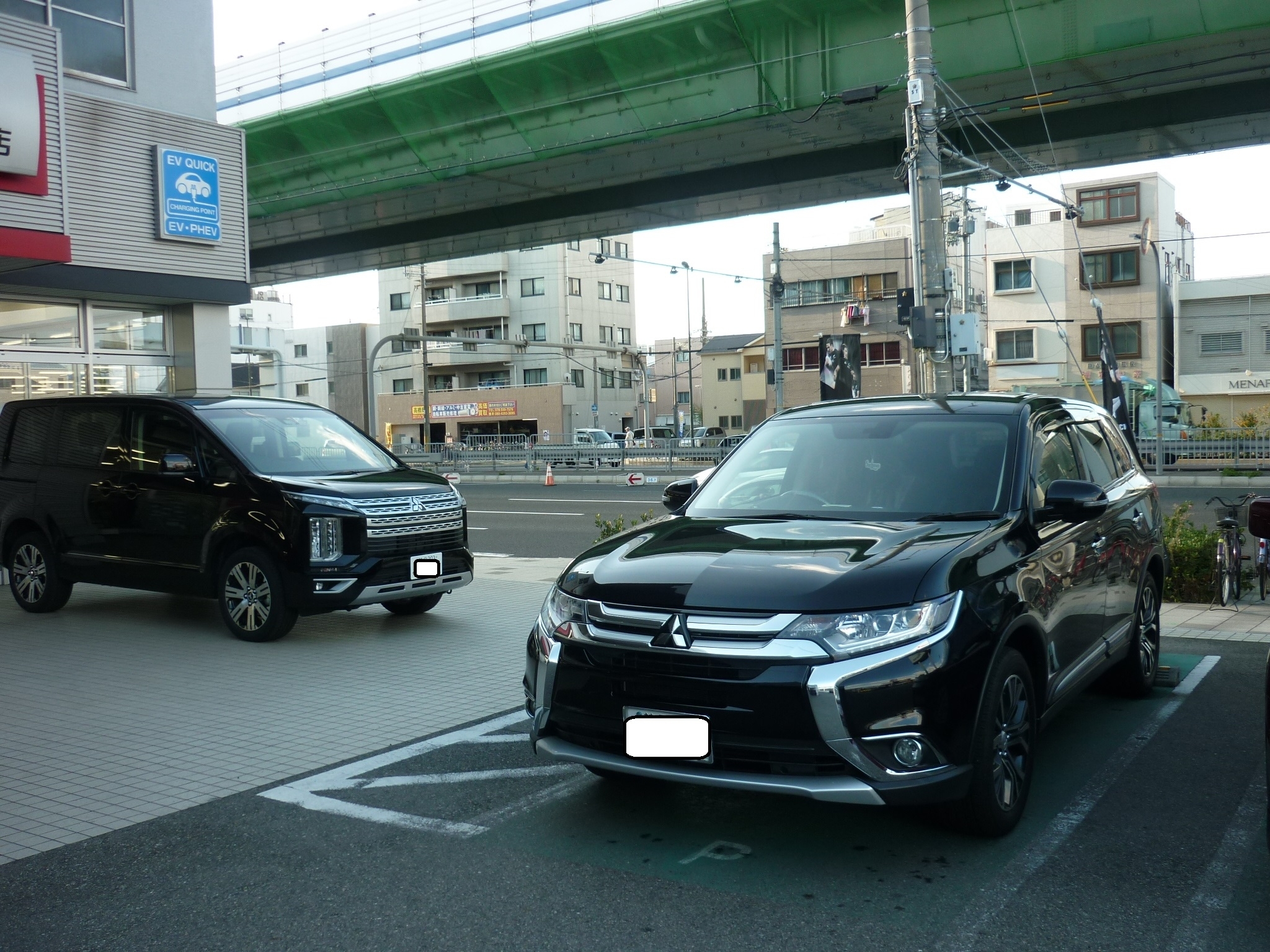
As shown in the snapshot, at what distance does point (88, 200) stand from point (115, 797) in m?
9.93

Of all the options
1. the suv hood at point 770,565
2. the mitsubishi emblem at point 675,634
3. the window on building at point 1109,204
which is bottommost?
the mitsubishi emblem at point 675,634

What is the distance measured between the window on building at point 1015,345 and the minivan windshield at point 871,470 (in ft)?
169

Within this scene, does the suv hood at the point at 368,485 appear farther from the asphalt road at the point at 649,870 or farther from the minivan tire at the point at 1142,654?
the minivan tire at the point at 1142,654

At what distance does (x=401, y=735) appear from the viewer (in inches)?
245

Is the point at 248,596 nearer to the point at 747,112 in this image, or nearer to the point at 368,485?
the point at 368,485

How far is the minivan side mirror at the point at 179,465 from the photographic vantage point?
916 centimetres

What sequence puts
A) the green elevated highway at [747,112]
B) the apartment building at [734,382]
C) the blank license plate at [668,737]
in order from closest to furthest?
the blank license plate at [668,737] < the green elevated highway at [747,112] < the apartment building at [734,382]

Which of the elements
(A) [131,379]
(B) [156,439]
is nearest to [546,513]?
(A) [131,379]

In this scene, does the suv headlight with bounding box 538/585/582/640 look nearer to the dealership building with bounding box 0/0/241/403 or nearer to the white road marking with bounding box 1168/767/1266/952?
the white road marking with bounding box 1168/767/1266/952

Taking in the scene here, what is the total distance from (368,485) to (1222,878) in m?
6.65

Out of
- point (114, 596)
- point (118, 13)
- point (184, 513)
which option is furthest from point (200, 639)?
point (118, 13)

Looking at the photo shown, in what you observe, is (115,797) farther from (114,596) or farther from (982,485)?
(114,596)

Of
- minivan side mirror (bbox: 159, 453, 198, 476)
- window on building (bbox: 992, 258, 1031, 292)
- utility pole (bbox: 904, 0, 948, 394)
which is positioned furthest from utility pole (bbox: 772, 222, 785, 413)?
minivan side mirror (bbox: 159, 453, 198, 476)

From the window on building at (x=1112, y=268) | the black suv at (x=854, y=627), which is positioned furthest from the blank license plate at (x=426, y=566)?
the window on building at (x=1112, y=268)
